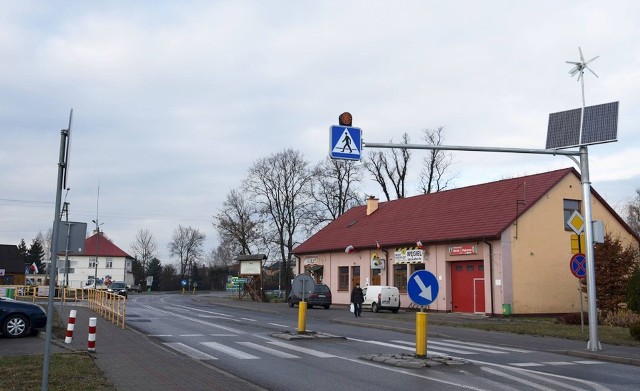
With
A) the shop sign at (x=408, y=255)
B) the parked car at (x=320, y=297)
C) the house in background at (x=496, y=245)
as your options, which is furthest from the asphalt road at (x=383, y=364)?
the parked car at (x=320, y=297)

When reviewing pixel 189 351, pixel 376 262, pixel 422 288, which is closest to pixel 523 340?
pixel 422 288

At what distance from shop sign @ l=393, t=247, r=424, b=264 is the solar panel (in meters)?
19.8

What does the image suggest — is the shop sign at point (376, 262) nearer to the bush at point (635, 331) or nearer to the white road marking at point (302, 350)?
the bush at point (635, 331)

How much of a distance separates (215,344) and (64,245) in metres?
9.63

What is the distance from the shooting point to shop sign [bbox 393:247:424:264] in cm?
3812

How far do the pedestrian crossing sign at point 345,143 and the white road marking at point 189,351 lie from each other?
5428 mm

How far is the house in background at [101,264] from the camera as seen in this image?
349ft

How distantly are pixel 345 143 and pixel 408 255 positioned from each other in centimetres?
2516

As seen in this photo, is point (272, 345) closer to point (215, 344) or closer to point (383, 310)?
point (215, 344)

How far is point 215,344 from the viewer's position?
1739 centimetres

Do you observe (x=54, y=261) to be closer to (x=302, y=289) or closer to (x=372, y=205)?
(x=302, y=289)

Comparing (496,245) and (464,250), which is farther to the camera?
(464,250)

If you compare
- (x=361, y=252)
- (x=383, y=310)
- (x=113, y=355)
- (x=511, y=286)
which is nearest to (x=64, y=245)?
(x=113, y=355)

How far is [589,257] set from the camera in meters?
17.1
